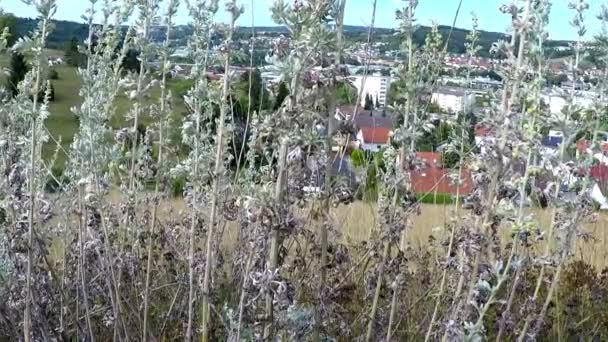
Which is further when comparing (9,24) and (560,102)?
(9,24)

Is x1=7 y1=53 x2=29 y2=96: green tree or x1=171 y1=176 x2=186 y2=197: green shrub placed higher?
x1=7 y1=53 x2=29 y2=96: green tree

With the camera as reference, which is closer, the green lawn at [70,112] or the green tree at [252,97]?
the green tree at [252,97]

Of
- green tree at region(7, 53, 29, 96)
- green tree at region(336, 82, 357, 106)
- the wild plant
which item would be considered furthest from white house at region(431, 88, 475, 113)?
green tree at region(7, 53, 29, 96)

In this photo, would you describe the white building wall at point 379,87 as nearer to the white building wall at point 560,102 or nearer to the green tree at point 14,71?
the white building wall at point 560,102

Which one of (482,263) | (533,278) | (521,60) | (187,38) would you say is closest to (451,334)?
(482,263)

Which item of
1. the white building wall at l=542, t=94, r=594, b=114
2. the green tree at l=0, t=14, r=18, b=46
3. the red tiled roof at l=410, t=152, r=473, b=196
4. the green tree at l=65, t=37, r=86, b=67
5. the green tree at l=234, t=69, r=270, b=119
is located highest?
the green tree at l=0, t=14, r=18, b=46

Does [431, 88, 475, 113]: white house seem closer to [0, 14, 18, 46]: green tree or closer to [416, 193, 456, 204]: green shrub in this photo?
[416, 193, 456, 204]: green shrub

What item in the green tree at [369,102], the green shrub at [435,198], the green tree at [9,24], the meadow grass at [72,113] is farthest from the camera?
the green shrub at [435,198]

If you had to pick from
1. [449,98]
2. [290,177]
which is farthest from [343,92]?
[449,98]

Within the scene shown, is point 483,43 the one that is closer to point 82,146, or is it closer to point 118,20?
point 118,20

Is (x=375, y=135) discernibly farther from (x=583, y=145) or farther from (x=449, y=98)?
(x=583, y=145)

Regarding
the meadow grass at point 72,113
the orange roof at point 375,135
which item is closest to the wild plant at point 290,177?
the meadow grass at point 72,113

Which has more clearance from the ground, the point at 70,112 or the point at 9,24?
the point at 9,24
